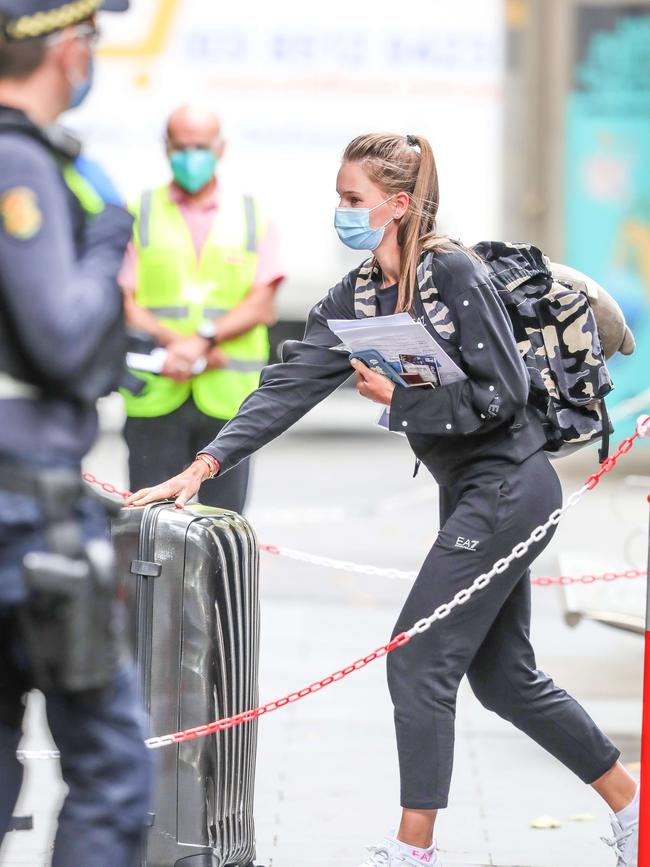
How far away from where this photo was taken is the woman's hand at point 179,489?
4047mm

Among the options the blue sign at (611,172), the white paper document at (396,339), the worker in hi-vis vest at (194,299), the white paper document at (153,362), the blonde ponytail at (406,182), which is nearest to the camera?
the white paper document at (396,339)

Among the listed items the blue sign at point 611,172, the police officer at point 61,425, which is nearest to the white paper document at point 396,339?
the police officer at point 61,425

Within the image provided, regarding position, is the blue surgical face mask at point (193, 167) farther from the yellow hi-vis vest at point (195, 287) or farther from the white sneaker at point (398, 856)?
the white sneaker at point (398, 856)

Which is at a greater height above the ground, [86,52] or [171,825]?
[86,52]

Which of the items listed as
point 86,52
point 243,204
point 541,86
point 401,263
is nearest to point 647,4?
point 541,86

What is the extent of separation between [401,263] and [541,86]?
9.57m

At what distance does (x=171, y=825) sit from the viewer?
3898 mm

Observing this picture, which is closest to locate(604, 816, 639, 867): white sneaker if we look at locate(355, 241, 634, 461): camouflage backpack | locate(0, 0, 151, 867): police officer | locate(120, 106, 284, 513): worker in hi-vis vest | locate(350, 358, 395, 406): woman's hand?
locate(355, 241, 634, 461): camouflage backpack

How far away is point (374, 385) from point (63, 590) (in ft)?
4.82

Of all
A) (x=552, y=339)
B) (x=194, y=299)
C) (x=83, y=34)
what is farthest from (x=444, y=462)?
(x=194, y=299)

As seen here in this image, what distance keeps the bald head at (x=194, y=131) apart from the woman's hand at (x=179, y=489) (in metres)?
2.28

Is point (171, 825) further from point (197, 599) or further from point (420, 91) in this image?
point (420, 91)

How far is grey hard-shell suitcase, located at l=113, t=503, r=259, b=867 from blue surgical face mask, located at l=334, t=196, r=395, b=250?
74cm

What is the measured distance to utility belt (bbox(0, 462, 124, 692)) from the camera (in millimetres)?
2695
